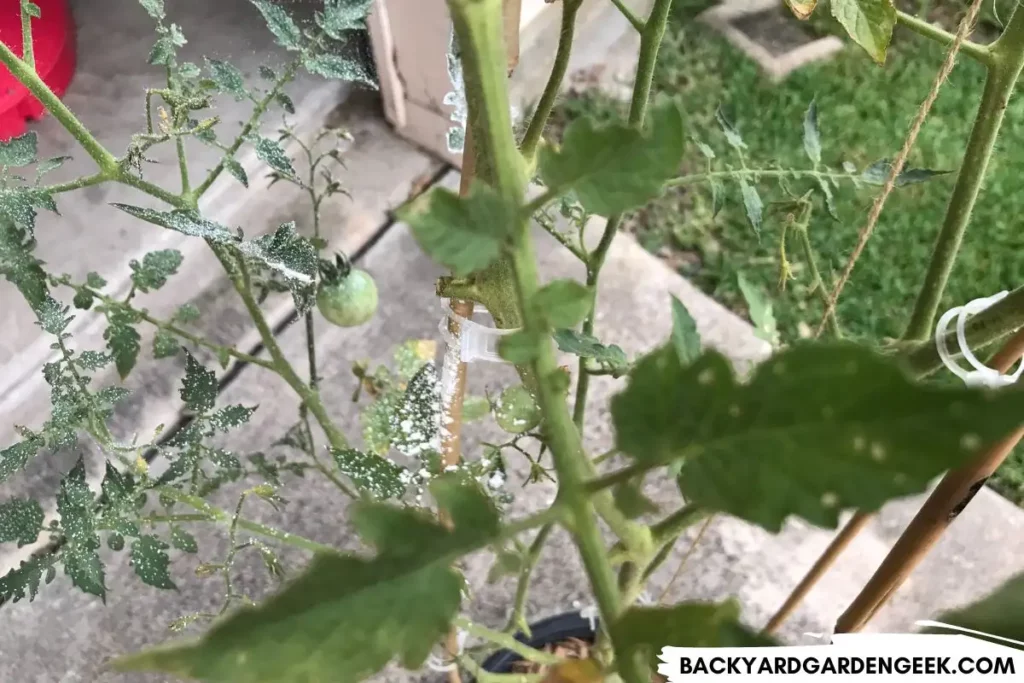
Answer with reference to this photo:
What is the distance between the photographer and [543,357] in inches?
8.6

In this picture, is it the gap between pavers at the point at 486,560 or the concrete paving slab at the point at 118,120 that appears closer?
the gap between pavers at the point at 486,560

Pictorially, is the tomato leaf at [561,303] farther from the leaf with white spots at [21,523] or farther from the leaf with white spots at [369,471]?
the leaf with white spots at [21,523]

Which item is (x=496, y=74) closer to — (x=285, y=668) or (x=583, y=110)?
(x=285, y=668)

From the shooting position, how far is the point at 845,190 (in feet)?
3.95

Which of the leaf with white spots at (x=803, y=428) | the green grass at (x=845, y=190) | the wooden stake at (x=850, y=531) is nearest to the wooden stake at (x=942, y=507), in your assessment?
the wooden stake at (x=850, y=531)

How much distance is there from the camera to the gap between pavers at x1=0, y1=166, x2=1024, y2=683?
3.24ft

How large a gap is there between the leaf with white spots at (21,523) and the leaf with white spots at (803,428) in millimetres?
531

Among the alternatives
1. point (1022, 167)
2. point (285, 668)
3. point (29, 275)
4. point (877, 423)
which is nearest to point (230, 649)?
point (285, 668)

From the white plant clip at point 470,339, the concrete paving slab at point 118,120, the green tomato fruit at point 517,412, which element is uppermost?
the concrete paving slab at point 118,120

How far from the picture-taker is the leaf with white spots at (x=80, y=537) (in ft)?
1.75

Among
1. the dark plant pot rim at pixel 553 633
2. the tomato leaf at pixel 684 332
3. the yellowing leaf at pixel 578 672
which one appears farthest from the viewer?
the dark plant pot rim at pixel 553 633

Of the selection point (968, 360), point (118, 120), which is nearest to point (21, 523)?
point (968, 360)

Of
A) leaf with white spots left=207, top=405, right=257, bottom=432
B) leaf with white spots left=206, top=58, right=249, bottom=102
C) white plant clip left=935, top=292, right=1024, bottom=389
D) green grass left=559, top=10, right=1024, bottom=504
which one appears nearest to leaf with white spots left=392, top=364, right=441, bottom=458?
leaf with white spots left=207, top=405, right=257, bottom=432

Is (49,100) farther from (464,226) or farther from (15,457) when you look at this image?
(464,226)
